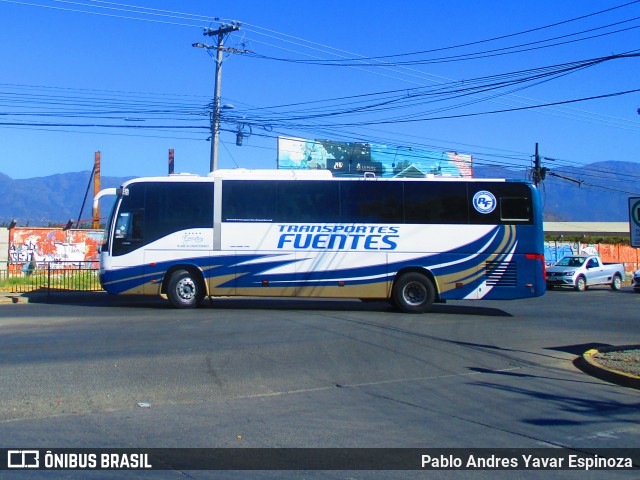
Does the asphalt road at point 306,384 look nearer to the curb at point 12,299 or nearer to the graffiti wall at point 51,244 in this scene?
the curb at point 12,299

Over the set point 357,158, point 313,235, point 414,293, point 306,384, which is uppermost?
point 357,158

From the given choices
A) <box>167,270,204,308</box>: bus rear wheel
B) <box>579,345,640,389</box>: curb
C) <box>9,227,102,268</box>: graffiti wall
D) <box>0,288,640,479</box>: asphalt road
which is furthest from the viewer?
<box>9,227,102,268</box>: graffiti wall

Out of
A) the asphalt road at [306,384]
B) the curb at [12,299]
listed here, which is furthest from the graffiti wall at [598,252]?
the curb at [12,299]

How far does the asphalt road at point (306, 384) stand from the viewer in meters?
7.20

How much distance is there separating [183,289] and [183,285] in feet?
0.36

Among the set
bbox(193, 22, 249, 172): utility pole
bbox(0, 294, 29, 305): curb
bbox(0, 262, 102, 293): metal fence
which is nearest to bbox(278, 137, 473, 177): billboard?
bbox(193, 22, 249, 172): utility pole

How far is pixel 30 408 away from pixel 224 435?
257 cm

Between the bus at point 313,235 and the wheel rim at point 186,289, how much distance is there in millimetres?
28

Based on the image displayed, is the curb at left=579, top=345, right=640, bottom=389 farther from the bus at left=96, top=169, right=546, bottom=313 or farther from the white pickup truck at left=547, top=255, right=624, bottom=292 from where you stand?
the white pickup truck at left=547, top=255, right=624, bottom=292

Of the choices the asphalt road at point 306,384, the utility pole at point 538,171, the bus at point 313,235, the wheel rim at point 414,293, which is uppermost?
the utility pole at point 538,171

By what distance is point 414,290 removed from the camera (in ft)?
63.8

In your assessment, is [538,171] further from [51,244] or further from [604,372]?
[604,372]

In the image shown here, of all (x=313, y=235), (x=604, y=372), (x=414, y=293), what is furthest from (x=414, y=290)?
(x=604, y=372)

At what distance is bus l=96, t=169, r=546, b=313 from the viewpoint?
19.3 metres
